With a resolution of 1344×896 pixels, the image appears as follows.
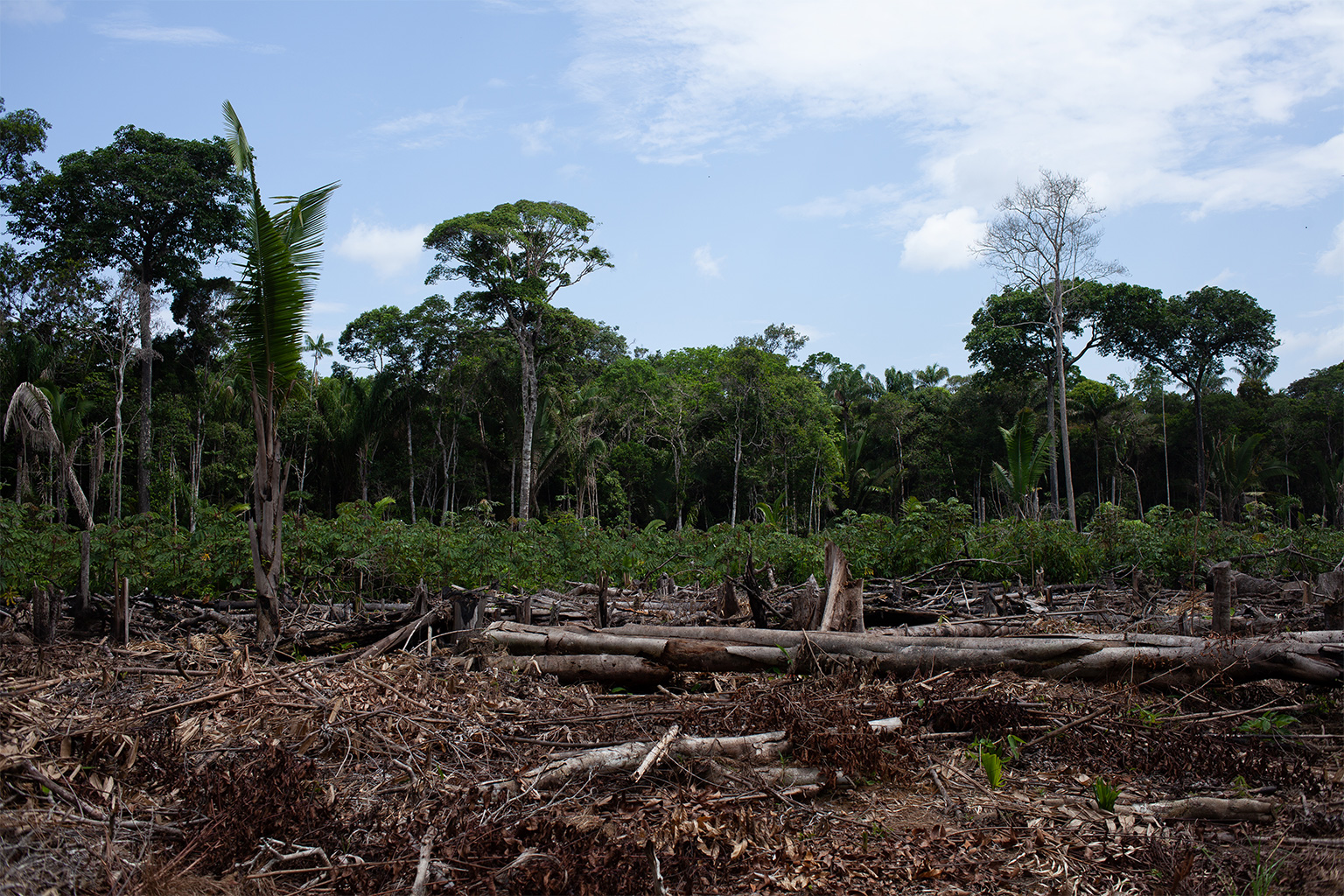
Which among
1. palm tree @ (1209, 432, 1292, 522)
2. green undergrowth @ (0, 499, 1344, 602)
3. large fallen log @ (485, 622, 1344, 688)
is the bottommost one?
large fallen log @ (485, 622, 1344, 688)

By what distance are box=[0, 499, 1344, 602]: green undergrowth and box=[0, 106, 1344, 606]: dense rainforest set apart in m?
0.07

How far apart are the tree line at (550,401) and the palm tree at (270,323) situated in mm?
10907

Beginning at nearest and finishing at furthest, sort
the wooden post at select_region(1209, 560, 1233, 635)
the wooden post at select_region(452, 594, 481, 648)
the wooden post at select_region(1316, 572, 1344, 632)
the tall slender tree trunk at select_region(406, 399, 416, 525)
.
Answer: the wooden post at select_region(1316, 572, 1344, 632), the wooden post at select_region(1209, 560, 1233, 635), the wooden post at select_region(452, 594, 481, 648), the tall slender tree trunk at select_region(406, 399, 416, 525)

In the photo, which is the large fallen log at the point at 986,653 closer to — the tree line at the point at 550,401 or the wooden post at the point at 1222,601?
the wooden post at the point at 1222,601

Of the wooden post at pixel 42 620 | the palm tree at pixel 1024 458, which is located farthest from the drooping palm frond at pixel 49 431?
the palm tree at pixel 1024 458

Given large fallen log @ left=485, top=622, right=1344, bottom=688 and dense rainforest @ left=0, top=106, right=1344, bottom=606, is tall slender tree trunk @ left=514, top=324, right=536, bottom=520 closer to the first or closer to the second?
dense rainforest @ left=0, top=106, right=1344, bottom=606

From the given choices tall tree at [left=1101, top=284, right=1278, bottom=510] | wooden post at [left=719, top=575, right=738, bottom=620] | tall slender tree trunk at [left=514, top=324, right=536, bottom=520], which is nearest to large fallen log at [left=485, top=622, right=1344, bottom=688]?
wooden post at [left=719, top=575, right=738, bottom=620]

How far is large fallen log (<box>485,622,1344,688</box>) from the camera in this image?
477 centimetres

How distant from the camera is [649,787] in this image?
3.60 m

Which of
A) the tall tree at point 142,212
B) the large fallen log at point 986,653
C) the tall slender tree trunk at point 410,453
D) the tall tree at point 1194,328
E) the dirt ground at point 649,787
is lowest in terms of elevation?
the dirt ground at point 649,787

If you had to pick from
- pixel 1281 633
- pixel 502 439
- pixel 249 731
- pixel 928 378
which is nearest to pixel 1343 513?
pixel 1281 633

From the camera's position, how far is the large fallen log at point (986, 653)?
477 cm

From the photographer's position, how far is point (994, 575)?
32.9 ft

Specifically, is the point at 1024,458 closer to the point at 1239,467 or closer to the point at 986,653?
the point at 986,653
